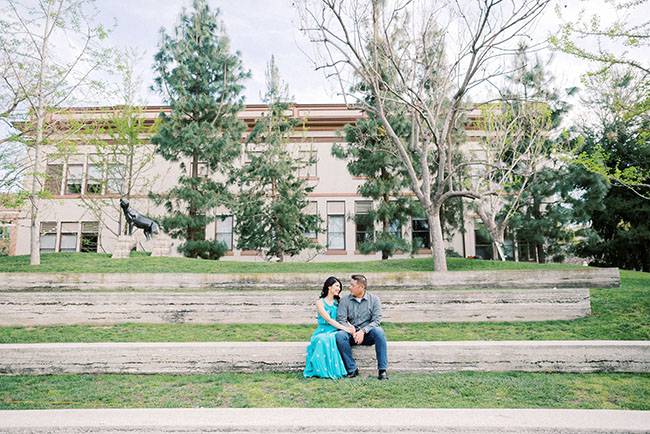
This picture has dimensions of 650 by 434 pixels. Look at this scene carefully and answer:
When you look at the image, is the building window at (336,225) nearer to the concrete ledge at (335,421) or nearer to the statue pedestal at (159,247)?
the statue pedestal at (159,247)

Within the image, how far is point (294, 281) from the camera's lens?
1041 centimetres

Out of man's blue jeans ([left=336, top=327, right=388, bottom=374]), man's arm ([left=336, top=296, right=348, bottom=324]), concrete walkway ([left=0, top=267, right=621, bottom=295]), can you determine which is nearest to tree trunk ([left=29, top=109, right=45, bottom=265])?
concrete walkway ([left=0, top=267, right=621, bottom=295])

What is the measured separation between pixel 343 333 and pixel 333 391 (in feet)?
2.93

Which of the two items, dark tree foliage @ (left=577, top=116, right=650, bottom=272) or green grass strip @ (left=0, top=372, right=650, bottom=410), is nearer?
green grass strip @ (left=0, top=372, right=650, bottom=410)

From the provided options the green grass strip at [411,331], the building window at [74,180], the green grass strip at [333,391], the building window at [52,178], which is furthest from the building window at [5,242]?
the green grass strip at [333,391]

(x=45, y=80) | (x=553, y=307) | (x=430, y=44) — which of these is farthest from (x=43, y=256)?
(x=553, y=307)

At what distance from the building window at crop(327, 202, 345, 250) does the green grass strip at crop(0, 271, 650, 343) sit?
61.3 ft

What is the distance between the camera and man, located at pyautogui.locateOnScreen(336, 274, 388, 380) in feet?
17.8

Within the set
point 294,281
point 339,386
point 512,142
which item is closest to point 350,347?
point 339,386

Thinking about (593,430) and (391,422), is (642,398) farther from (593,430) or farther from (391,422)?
(391,422)

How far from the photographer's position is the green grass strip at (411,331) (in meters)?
7.00

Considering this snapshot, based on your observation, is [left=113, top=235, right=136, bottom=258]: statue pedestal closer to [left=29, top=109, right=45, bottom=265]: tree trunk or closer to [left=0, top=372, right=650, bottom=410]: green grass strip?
[left=29, top=109, right=45, bottom=265]: tree trunk

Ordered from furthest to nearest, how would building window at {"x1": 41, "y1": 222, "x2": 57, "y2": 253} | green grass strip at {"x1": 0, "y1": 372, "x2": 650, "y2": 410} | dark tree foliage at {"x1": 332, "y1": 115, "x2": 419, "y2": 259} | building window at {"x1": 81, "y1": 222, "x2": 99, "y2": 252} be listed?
building window at {"x1": 41, "y1": 222, "x2": 57, "y2": 253}, building window at {"x1": 81, "y1": 222, "x2": 99, "y2": 252}, dark tree foliage at {"x1": 332, "y1": 115, "x2": 419, "y2": 259}, green grass strip at {"x1": 0, "y1": 372, "x2": 650, "y2": 410}

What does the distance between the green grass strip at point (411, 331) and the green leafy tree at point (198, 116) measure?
36.7 feet
